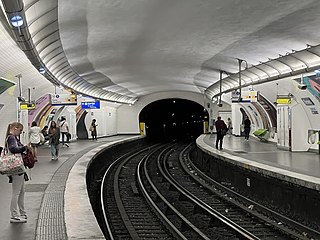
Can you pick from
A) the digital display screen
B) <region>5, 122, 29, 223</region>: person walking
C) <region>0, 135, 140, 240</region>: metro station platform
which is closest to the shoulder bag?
<region>5, 122, 29, 223</region>: person walking

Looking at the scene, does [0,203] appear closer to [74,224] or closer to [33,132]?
[74,224]

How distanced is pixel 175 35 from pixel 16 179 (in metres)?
8.65

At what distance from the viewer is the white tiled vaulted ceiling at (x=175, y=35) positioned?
10812 millimetres

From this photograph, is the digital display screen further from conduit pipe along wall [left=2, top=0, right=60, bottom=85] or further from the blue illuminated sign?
the blue illuminated sign

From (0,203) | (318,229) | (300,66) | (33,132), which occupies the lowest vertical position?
(318,229)

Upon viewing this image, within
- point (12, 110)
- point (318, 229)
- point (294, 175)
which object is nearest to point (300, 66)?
point (294, 175)

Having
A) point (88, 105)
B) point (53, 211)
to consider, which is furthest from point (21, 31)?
point (88, 105)

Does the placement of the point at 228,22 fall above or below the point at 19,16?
above

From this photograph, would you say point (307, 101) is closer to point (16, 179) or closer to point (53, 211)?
point (53, 211)

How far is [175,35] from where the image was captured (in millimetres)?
14805

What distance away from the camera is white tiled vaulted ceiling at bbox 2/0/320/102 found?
10.8 m

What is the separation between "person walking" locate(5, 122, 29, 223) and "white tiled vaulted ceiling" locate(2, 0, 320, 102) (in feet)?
8.45

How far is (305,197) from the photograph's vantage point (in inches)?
407

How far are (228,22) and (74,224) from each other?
25.4 ft
